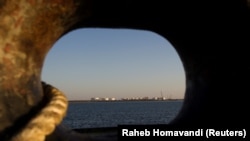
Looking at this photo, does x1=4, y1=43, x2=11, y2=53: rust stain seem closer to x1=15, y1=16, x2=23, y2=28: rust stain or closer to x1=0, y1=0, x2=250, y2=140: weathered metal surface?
x1=0, y1=0, x2=250, y2=140: weathered metal surface

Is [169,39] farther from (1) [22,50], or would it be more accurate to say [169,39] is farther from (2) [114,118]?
(2) [114,118]

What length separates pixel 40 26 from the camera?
2357mm

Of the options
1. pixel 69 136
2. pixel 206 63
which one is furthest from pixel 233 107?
pixel 69 136

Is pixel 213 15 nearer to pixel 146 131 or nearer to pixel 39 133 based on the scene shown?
pixel 146 131

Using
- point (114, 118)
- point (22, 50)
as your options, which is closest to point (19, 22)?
point (22, 50)

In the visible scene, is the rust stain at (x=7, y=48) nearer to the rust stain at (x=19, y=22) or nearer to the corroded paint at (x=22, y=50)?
the corroded paint at (x=22, y=50)
